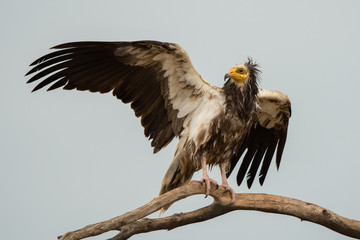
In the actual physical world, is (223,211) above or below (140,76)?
below

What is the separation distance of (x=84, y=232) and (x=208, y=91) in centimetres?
287

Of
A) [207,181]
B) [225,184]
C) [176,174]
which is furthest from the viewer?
[176,174]

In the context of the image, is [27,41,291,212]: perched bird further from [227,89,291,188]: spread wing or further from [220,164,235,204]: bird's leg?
[227,89,291,188]: spread wing

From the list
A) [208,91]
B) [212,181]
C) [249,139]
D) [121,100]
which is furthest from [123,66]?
[249,139]

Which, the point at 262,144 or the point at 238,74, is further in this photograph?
the point at 262,144

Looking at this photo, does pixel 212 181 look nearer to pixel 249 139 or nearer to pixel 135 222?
pixel 135 222

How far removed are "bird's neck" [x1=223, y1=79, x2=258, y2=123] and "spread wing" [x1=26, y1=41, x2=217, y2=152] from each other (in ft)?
0.93

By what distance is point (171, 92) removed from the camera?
8.25 meters

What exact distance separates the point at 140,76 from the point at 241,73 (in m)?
1.39

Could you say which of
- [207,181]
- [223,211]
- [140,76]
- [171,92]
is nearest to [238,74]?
[171,92]

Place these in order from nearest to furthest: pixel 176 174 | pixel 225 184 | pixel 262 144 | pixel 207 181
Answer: pixel 207 181
pixel 225 184
pixel 176 174
pixel 262 144

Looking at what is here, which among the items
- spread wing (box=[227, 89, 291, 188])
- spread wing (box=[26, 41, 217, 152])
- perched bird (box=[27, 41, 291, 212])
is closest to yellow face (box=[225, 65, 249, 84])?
perched bird (box=[27, 41, 291, 212])

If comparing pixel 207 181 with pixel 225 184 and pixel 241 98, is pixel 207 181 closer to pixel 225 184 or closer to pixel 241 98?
pixel 225 184

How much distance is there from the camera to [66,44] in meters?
7.67
